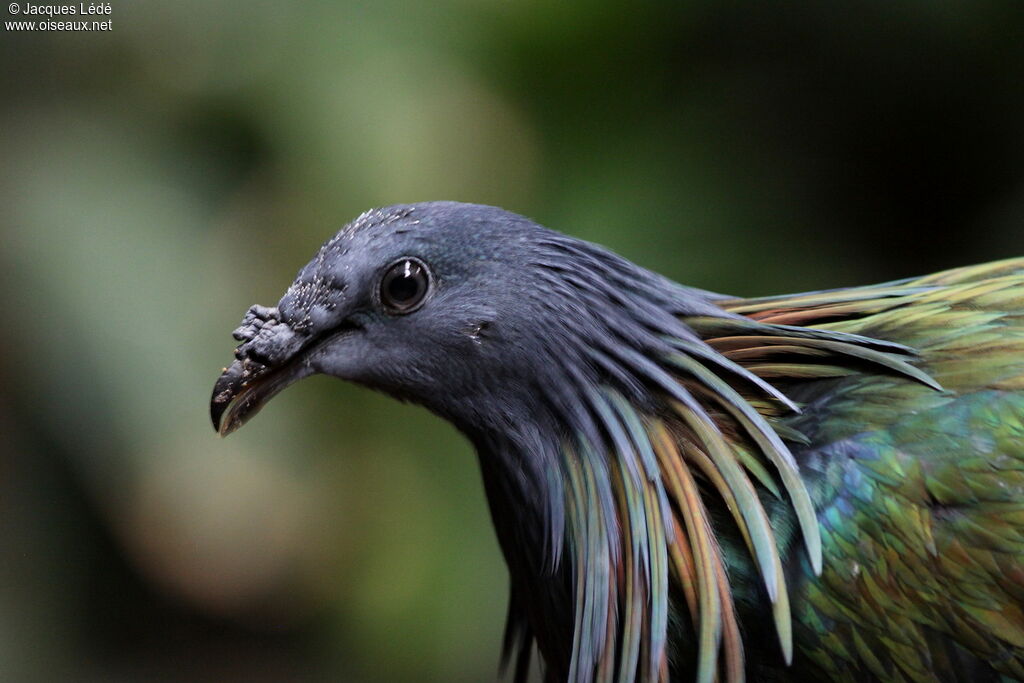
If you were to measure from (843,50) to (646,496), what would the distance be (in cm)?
371

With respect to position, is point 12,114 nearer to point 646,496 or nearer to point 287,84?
point 287,84

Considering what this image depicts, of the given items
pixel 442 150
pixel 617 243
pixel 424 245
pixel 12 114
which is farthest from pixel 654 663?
pixel 12 114

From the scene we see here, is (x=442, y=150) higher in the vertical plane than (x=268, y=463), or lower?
higher

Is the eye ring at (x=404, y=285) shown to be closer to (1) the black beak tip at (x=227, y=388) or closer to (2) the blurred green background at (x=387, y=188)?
(1) the black beak tip at (x=227, y=388)

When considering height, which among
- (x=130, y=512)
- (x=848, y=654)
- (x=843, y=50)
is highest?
(x=843, y=50)

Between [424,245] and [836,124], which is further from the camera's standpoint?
[836,124]

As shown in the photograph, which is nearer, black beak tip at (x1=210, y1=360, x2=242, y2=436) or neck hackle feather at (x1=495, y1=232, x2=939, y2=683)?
neck hackle feather at (x1=495, y1=232, x2=939, y2=683)

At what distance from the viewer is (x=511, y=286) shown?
2566mm

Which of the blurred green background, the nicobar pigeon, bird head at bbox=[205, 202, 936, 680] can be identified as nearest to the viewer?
the nicobar pigeon

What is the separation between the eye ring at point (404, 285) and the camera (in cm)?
256

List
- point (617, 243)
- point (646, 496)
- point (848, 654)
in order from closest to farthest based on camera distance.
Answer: point (848, 654) → point (646, 496) → point (617, 243)

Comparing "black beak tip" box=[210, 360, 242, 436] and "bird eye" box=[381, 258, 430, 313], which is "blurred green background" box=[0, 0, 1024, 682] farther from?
"bird eye" box=[381, 258, 430, 313]

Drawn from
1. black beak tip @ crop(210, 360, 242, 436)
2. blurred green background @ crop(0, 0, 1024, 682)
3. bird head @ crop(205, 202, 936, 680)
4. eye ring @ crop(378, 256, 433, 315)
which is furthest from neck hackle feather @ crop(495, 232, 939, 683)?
blurred green background @ crop(0, 0, 1024, 682)

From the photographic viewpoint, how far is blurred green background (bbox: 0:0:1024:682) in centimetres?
534
